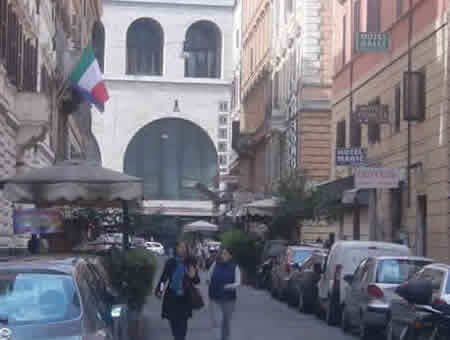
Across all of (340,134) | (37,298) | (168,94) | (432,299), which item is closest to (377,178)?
(432,299)

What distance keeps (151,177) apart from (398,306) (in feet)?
271

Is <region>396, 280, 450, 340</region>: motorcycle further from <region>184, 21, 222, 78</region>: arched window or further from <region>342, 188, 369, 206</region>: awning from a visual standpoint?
<region>184, 21, 222, 78</region>: arched window

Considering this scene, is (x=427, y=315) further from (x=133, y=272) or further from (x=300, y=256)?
(x=300, y=256)

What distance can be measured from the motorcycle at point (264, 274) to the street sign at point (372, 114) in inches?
333

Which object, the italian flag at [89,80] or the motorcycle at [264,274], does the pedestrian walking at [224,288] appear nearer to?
the italian flag at [89,80]

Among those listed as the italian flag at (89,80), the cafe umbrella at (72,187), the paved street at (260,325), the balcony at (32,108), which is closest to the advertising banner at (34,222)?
Answer: the paved street at (260,325)

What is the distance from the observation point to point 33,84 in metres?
33.2

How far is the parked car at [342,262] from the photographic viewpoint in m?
23.2

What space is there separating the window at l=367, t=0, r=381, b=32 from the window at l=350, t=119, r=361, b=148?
159 inches

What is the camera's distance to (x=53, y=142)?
140 feet

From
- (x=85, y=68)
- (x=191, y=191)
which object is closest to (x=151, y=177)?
(x=191, y=191)

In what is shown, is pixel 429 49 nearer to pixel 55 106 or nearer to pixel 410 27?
pixel 410 27

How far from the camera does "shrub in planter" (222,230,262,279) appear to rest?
43.5 m

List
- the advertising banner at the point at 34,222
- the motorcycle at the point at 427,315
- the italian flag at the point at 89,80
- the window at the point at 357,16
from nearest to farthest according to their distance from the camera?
the motorcycle at the point at 427,315
the advertising banner at the point at 34,222
the italian flag at the point at 89,80
the window at the point at 357,16
